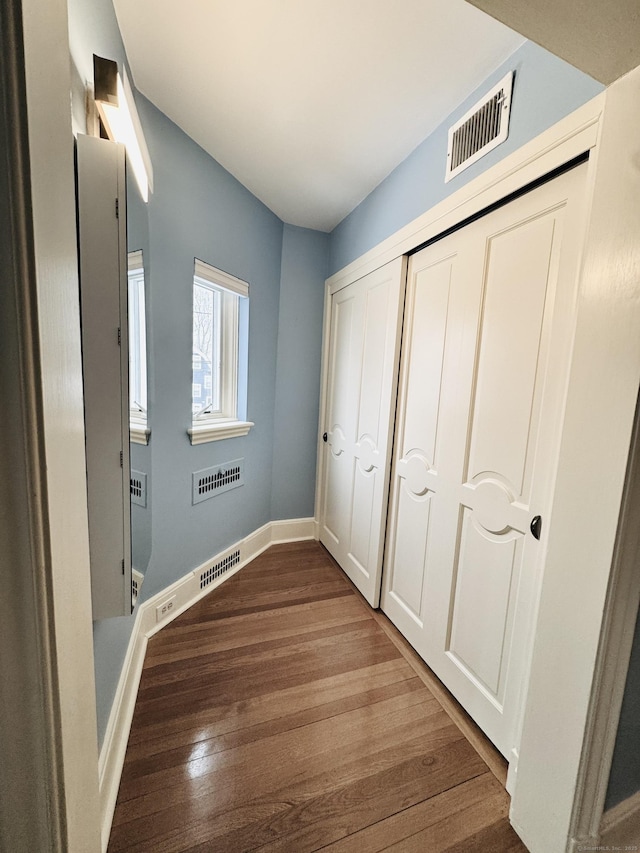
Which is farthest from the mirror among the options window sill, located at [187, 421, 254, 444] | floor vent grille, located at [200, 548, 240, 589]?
floor vent grille, located at [200, 548, 240, 589]

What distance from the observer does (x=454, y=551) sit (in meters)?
1.41

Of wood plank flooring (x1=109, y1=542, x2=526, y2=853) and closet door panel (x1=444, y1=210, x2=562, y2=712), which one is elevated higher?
closet door panel (x1=444, y1=210, x2=562, y2=712)

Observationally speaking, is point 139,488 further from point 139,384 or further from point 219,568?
point 219,568

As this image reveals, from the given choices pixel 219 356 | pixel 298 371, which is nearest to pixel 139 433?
pixel 219 356

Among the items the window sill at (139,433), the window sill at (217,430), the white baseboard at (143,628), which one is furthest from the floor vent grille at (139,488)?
the white baseboard at (143,628)

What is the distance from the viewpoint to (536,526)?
106 centimetres

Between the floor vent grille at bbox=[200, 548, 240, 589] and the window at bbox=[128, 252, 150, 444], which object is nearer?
the window at bbox=[128, 252, 150, 444]

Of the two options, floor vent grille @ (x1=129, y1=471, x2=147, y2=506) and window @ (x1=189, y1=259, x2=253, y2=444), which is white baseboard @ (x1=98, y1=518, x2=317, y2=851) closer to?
floor vent grille @ (x1=129, y1=471, x2=147, y2=506)

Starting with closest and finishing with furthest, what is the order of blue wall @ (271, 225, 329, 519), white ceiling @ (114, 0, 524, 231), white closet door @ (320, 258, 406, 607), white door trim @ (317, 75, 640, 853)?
Result: white door trim @ (317, 75, 640, 853), white ceiling @ (114, 0, 524, 231), white closet door @ (320, 258, 406, 607), blue wall @ (271, 225, 329, 519)

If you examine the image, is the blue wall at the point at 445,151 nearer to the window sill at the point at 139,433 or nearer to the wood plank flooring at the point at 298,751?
the window sill at the point at 139,433

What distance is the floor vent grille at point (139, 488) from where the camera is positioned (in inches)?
45.5

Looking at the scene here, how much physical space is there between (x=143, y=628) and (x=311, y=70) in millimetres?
2542

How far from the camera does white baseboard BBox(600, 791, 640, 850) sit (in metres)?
0.90

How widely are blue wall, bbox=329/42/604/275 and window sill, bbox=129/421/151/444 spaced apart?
160cm
